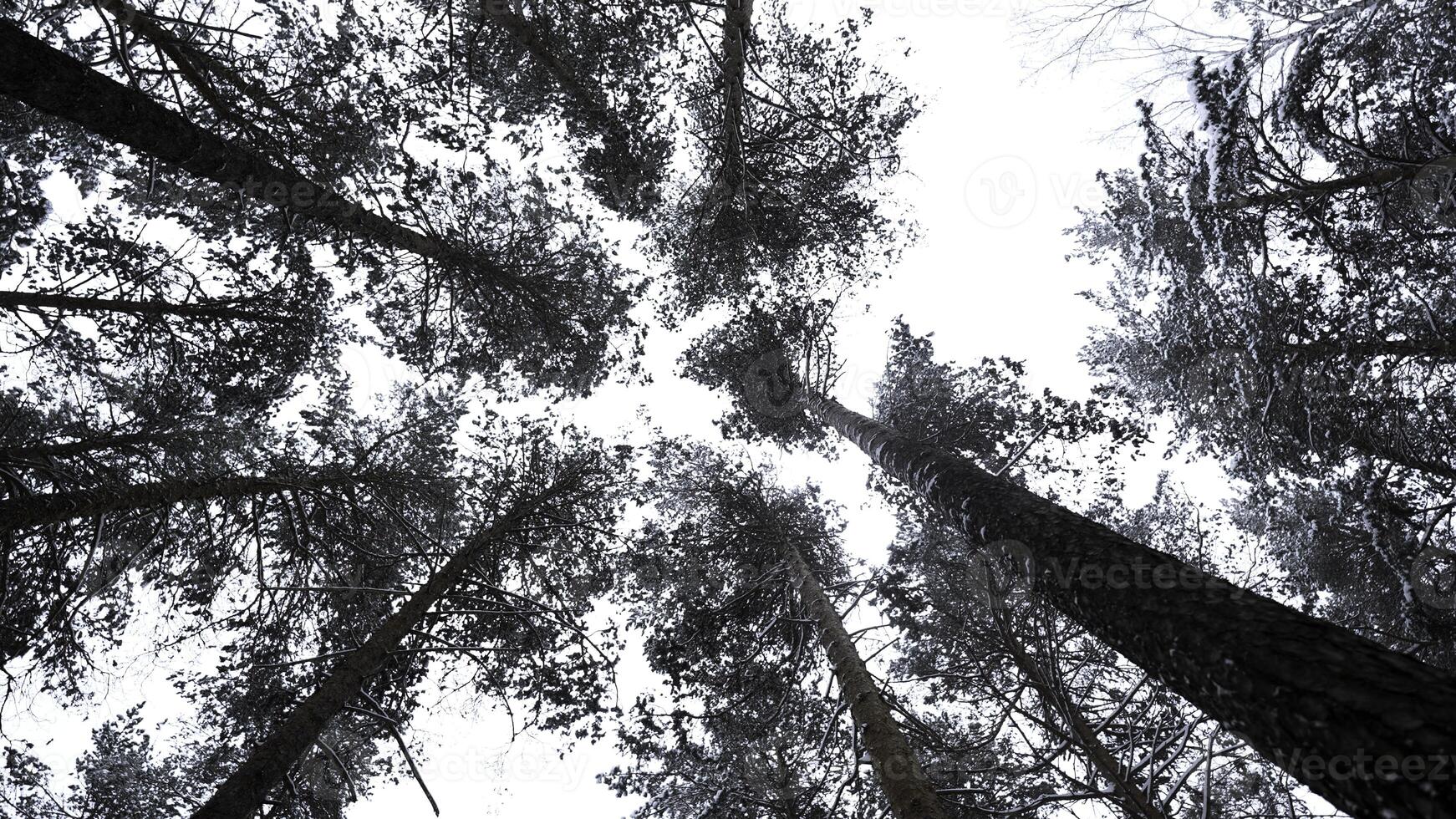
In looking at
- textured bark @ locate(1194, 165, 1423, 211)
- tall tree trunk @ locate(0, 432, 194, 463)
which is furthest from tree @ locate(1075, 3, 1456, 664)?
tall tree trunk @ locate(0, 432, 194, 463)

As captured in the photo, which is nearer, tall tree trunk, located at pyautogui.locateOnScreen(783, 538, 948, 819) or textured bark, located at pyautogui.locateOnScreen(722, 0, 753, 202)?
tall tree trunk, located at pyautogui.locateOnScreen(783, 538, 948, 819)

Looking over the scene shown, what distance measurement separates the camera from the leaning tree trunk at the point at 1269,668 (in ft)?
4.59

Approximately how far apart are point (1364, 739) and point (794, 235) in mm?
7476

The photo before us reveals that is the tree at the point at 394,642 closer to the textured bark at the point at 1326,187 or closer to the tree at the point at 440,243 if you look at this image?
the tree at the point at 440,243

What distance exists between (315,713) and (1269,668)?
5608 millimetres

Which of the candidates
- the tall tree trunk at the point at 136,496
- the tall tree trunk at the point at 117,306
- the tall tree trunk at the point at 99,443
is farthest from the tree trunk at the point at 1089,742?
the tall tree trunk at the point at 117,306

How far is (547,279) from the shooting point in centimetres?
648

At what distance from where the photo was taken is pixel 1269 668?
180 centimetres

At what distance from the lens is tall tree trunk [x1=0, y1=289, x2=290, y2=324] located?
5.20 meters

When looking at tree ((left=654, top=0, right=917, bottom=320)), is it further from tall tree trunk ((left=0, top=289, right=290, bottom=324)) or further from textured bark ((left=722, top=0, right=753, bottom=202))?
tall tree trunk ((left=0, top=289, right=290, bottom=324))

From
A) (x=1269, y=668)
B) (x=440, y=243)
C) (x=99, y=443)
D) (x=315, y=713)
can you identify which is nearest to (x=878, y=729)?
(x=1269, y=668)

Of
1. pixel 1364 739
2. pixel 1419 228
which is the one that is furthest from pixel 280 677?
pixel 1419 228

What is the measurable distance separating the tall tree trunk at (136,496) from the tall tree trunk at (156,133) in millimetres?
2142

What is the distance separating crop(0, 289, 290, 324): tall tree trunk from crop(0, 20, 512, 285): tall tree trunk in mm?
1591
